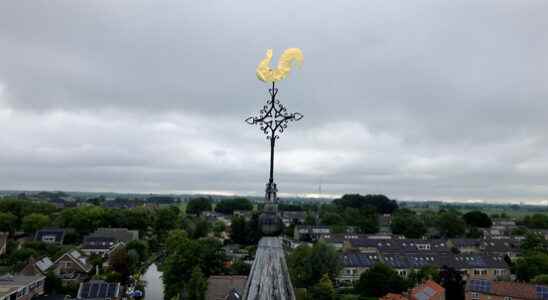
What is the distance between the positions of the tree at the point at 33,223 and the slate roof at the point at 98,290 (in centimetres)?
5170

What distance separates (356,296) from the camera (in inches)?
1836

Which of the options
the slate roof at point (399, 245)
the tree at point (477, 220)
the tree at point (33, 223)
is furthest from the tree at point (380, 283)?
the tree at point (477, 220)

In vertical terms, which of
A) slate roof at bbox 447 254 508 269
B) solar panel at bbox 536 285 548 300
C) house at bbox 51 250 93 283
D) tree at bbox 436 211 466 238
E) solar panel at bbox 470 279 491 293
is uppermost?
tree at bbox 436 211 466 238

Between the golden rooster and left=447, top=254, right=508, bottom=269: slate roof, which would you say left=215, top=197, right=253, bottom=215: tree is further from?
the golden rooster

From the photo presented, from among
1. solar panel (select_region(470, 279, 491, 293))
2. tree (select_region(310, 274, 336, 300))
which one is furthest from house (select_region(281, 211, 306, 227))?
tree (select_region(310, 274, 336, 300))

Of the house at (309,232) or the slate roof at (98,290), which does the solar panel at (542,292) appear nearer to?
the slate roof at (98,290)

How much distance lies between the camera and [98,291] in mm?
41156

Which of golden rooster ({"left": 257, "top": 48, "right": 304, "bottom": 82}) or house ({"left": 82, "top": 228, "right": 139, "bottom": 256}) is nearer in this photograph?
golden rooster ({"left": 257, "top": 48, "right": 304, "bottom": 82})

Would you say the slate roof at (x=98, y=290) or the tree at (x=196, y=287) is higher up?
the tree at (x=196, y=287)

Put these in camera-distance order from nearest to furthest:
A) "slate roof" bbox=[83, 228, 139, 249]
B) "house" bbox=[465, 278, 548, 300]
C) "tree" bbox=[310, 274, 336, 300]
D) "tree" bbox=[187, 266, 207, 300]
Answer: "tree" bbox=[187, 266, 207, 300] < "house" bbox=[465, 278, 548, 300] < "tree" bbox=[310, 274, 336, 300] < "slate roof" bbox=[83, 228, 139, 249]

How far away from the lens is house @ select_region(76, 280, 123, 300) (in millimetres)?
40438

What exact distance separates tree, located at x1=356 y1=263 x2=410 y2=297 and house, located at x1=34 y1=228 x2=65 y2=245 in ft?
183

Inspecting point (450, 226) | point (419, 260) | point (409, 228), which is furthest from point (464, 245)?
point (419, 260)

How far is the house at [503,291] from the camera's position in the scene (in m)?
39.7
